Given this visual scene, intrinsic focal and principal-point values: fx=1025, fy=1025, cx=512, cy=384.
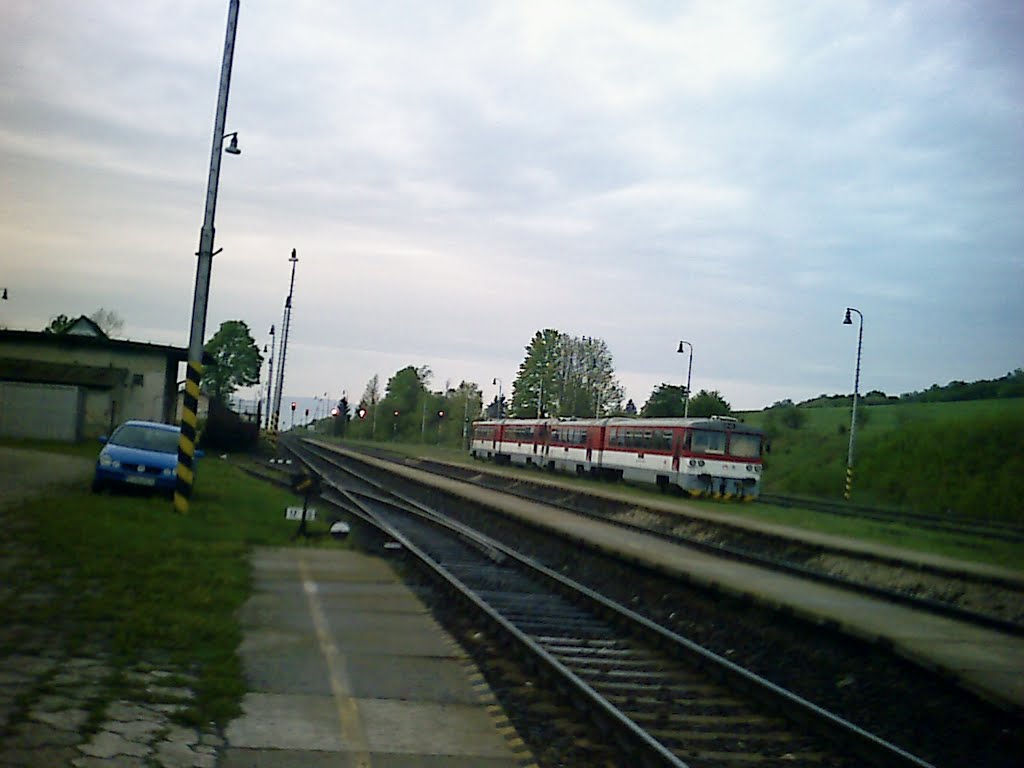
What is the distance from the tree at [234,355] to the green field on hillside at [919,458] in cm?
6441

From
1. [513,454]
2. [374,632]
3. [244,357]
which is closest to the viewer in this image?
[374,632]

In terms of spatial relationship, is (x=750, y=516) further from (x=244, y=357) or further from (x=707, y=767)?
(x=244, y=357)

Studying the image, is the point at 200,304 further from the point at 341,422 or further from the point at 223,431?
the point at 341,422

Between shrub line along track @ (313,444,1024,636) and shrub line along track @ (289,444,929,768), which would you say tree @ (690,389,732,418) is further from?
shrub line along track @ (289,444,929,768)

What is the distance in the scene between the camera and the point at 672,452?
3722 centimetres

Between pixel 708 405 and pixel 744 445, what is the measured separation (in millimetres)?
31770

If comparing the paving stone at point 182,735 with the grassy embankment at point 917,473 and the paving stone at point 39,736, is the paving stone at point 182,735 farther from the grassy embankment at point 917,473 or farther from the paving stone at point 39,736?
the grassy embankment at point 917,473

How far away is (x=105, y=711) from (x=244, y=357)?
105 meters

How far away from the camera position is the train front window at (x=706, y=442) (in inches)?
1419

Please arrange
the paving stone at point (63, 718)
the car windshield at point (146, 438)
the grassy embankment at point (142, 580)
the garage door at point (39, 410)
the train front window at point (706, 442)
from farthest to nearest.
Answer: the garage door at point (39, 410), the train front window at point (706, 442), the car windshield at point (146, 438), the grassy embankment at point (142, 580), the paving stone at point (63, 718)

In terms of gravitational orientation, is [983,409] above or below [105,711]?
above

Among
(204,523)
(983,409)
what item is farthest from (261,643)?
(983,409)

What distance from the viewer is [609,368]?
9525cm

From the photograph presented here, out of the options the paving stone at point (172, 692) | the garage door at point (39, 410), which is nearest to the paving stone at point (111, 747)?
the paving stone at point (172, 692)
